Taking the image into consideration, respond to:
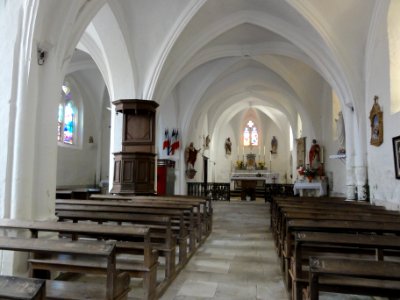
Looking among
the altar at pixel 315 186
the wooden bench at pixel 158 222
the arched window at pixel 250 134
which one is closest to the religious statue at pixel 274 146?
the arched window at pixel 250 134

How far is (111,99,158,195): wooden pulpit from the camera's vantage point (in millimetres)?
9164

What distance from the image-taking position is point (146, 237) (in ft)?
9.77

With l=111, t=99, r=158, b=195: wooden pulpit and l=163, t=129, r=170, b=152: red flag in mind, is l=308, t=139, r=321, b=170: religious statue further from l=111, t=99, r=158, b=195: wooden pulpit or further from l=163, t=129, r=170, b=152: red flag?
l=111, t=99, r=158, b=195: wooden pulpit

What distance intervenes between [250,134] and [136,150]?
1869 centimetres

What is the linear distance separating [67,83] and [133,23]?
652cm

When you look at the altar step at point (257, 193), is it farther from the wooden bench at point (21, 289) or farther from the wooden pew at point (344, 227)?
the wooden bench at point (21, 289)

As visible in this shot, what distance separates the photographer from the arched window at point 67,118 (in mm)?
14102

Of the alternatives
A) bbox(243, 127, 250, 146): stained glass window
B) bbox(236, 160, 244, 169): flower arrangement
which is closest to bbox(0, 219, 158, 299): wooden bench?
bbox(236, 160, 244, 169): flower arrangement

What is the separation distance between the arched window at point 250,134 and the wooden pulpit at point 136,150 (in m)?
17.9

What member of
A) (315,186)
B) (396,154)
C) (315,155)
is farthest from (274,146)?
(396,154)

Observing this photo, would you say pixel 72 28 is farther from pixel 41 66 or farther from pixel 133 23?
pixel 133 23

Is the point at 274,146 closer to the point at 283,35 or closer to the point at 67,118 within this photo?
the point at 283,35

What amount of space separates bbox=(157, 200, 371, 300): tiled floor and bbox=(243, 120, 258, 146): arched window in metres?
19.1

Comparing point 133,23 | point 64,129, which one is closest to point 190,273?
point 133,23
